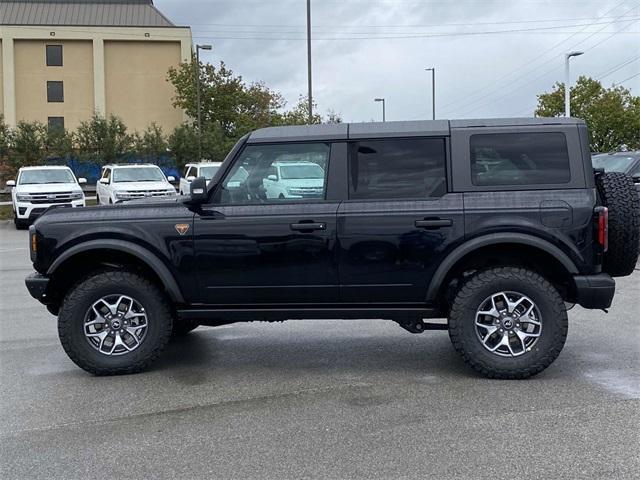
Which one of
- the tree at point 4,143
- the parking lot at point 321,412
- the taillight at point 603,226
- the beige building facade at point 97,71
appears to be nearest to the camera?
the parking lot at point 321,412

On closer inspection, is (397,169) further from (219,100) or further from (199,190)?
(219,100)

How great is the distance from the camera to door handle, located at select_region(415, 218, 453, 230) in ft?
19.0

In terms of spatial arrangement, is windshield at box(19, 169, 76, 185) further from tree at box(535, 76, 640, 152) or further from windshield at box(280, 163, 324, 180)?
tree at box(535, 76, 640, 152)

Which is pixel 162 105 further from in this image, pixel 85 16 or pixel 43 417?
pixel 43 417

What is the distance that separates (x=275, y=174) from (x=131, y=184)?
18.2 metres

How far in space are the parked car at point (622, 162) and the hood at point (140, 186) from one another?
13137mm

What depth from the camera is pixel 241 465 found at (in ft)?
13.8

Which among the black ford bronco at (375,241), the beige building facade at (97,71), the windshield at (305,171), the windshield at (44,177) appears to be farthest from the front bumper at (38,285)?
the beige building facade at (97,71)

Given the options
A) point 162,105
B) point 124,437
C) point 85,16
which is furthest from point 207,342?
point 85,16

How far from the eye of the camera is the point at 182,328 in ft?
24.3

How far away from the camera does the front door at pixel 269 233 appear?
5.89 meters

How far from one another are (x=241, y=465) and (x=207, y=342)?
3.29 meters

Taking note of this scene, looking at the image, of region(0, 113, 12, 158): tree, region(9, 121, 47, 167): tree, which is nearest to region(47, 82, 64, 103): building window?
region(0, 113, 12, 158): tree

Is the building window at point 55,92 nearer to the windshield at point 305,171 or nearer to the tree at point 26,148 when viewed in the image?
the tree at point 26,148
